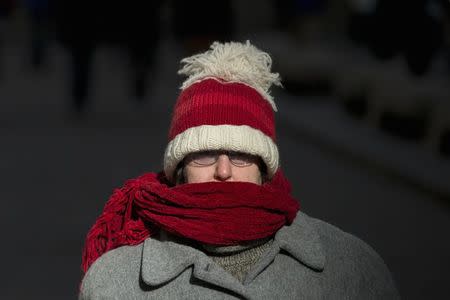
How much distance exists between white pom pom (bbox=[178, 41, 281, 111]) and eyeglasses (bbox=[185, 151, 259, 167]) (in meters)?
0.19

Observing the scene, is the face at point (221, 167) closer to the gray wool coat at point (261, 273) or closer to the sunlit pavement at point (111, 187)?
the gray wool coat at point (261, 273)

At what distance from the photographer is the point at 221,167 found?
10.7 ft

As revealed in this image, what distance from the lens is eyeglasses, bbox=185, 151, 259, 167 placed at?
10.9 ft

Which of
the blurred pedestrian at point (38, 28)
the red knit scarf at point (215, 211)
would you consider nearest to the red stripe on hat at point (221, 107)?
the red knit scarf at point (215, 211)

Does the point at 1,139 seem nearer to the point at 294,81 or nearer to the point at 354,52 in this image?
the point at 294,81

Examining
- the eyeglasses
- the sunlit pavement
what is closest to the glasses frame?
the eyeglasses

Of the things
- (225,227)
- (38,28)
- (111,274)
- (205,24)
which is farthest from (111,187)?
(38,28)

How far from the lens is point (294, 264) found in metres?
3.28

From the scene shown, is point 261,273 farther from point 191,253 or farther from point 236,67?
point 236,67

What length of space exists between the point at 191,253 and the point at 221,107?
0.41m

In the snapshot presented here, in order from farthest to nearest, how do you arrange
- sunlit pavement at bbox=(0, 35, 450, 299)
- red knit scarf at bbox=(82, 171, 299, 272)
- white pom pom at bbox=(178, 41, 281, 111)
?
1. sunlit pavement at bbox=(0, 35, 450, 299)
2. white pom pom at bbox=(178, 41, 281, 111)
3. red knit scarf at bbox=(82, 171, 299, 272)

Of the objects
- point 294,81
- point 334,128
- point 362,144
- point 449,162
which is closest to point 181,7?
point 294,81

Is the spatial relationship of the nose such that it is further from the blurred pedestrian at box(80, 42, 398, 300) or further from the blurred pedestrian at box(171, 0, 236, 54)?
the blurred pedestrian at box(171, 0, 236, 54)

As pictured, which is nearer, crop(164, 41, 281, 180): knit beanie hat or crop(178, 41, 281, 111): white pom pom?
crop(164, 41, 281, 180): knit beanie hat
